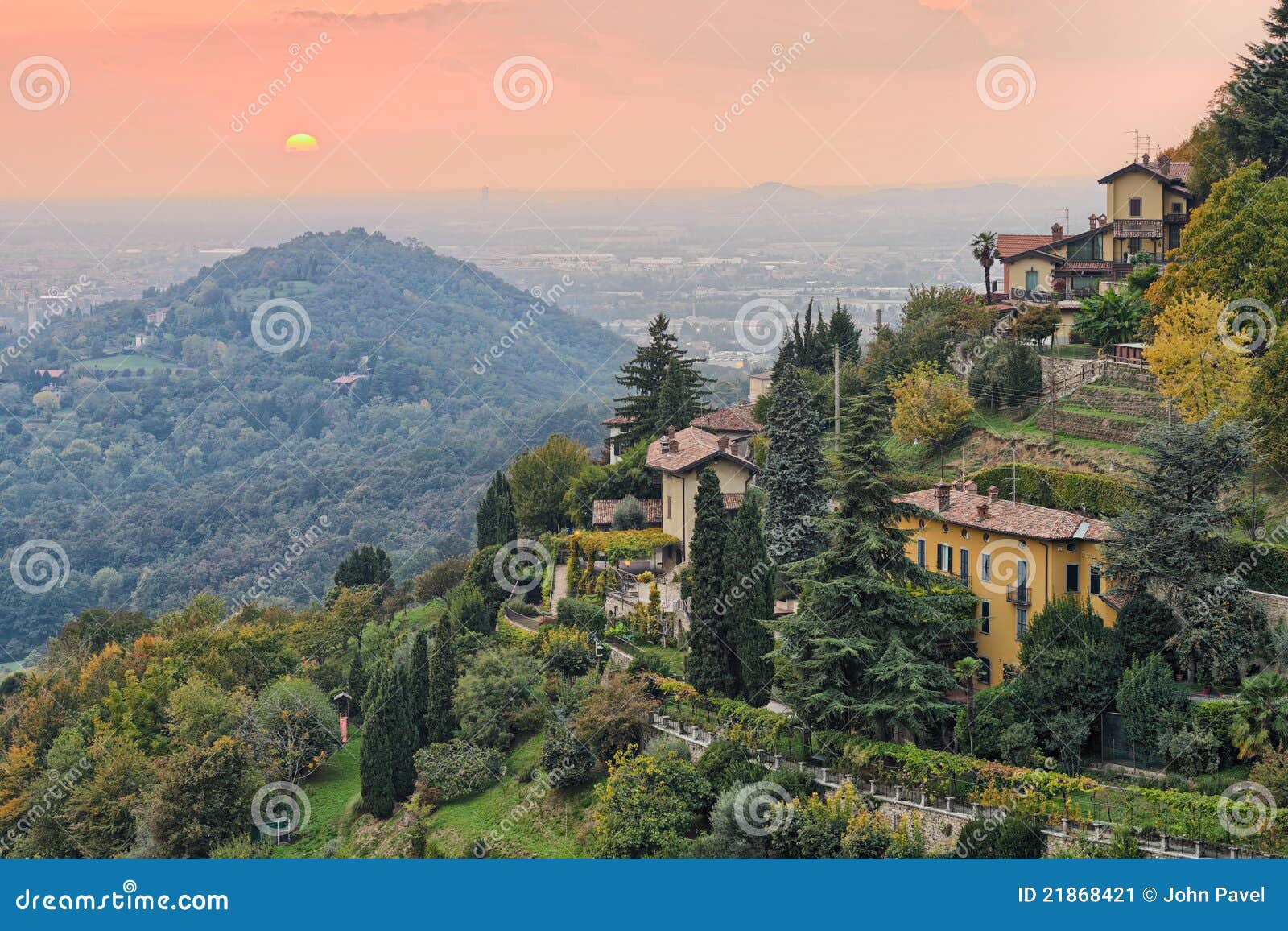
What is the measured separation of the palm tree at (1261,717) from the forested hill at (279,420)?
52.8 metres

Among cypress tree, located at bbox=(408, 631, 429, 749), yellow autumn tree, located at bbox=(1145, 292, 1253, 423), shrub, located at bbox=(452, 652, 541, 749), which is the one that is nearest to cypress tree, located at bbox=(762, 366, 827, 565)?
shrub, located at bbox=(452, 652, 541, 749)

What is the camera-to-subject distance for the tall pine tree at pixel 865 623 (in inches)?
1030

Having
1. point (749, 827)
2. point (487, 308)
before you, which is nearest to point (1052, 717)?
point (749, 827)

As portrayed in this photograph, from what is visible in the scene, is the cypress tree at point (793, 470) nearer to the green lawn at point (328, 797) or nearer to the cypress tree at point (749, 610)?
the cypress tree at point (749, 610)

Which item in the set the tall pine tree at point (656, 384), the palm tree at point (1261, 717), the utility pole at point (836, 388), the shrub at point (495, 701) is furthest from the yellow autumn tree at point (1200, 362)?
the tall pine tree at point (656, 384)

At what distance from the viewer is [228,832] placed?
32.3 meters

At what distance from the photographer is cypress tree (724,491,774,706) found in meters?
29.7

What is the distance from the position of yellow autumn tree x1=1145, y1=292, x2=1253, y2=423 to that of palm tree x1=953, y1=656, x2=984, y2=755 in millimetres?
8022

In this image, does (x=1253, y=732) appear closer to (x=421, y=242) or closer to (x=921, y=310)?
(x=921, y=310)

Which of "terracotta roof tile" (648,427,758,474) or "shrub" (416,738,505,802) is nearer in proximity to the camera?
"shrub" (416,738,505,802)

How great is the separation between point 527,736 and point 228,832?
23.9 ft

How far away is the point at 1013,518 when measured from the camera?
29.3 metres

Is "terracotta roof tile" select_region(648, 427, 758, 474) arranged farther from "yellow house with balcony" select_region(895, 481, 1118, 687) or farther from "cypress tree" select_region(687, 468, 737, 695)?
"yellow house with balcony" select_region(895, 481, 1118, 687)

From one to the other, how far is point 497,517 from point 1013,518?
23.6 meters
